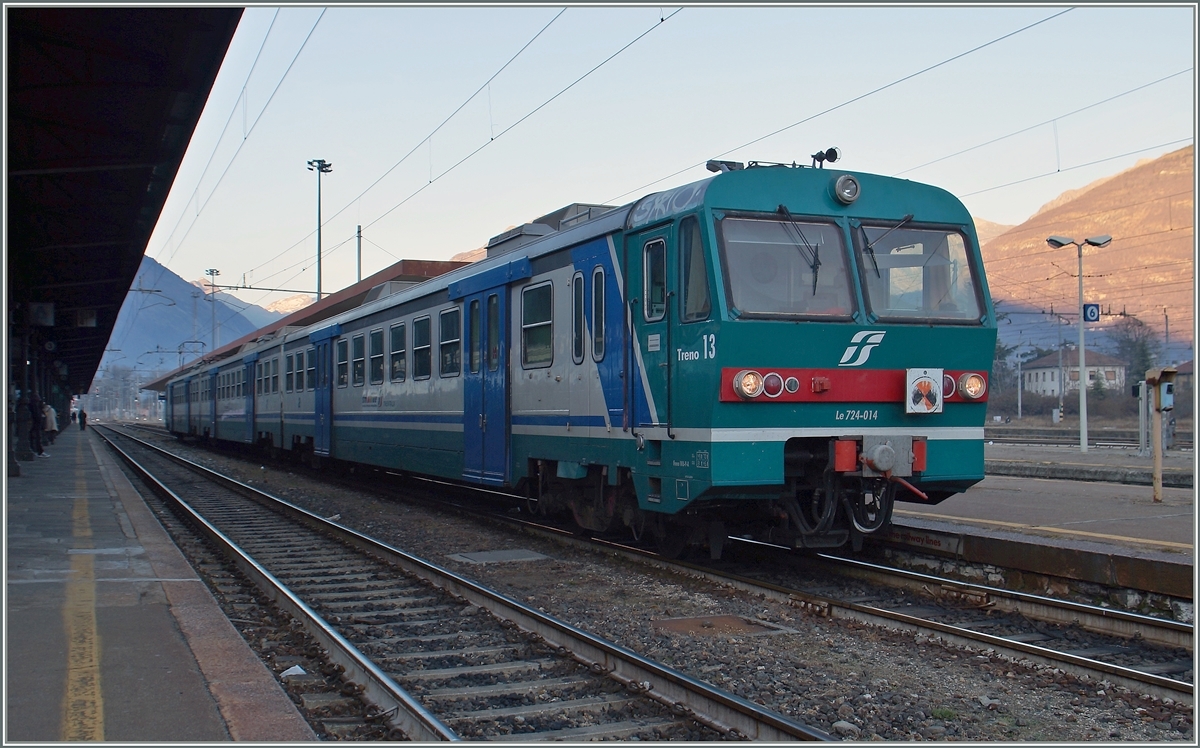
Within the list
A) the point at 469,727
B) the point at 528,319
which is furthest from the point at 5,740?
the point at 528,319

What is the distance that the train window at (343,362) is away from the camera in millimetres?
18062

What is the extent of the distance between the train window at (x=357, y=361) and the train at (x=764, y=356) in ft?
24.5

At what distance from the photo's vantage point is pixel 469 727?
4844 mm

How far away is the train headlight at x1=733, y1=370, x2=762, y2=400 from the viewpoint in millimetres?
7559

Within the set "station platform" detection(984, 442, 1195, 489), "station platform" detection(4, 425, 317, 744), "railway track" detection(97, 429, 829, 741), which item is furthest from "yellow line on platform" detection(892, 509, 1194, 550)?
"station platform" detection(4, 425, 317, 744)

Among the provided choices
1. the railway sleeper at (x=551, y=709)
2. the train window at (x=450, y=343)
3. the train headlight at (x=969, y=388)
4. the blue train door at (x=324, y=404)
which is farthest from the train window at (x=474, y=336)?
the blue train door at (x=324, y=404)

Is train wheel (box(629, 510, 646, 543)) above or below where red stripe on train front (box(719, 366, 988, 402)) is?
below

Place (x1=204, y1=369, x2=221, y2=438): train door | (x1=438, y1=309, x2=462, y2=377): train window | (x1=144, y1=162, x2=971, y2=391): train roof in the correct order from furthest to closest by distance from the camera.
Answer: (x1=204, y1=369, x2=221, y2=438): train door < (x1=438, y1=309, x2=462, y2=377): train window < (x1=144, y1=162, x2=971, y2=391): train roof

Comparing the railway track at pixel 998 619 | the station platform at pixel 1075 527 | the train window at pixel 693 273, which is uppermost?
the train window at pixel 693 273

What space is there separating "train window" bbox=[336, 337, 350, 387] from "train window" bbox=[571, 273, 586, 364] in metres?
9.32

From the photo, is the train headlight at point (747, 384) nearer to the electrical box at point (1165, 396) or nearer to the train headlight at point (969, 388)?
the train headlight at point (969, 388)

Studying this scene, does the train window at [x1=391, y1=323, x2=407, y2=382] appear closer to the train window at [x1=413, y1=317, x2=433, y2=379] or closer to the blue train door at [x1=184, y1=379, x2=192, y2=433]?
the train window at [x1=413, y1=317, x2=433, y2=379]

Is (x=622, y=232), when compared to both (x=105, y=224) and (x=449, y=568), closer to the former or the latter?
(x=449, y=568)

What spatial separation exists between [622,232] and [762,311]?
1.70 metres
